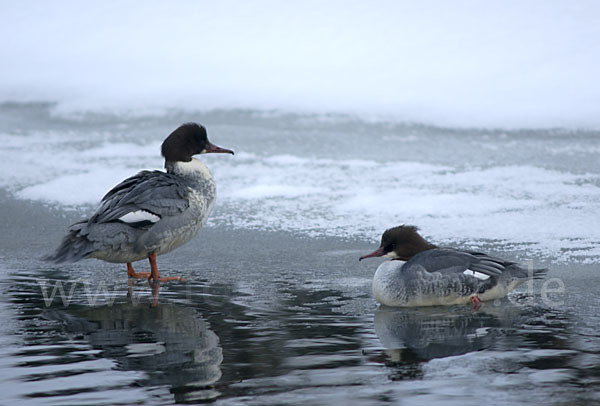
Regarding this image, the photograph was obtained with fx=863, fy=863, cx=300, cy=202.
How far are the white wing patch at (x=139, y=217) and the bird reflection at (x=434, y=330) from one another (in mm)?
1524

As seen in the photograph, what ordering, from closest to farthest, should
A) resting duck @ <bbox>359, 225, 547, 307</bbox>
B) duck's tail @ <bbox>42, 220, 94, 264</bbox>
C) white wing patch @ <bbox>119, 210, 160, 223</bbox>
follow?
resting duck @ <bbox>359, 225, 547, 307</bbox> < duck's tail @ <bbox>42, 220, 94, 264</bbox> < white wing patch @ <bbox>119, 210, 160, 223</bbox>

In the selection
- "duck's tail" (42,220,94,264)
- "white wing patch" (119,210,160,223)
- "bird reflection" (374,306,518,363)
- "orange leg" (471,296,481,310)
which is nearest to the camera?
"bird reflection" (374,306,518,363)

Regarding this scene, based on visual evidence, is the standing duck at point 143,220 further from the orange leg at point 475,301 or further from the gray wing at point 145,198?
the orange leg at point 475,301

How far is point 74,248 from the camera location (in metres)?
4.93

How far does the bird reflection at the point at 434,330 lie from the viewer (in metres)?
3.63

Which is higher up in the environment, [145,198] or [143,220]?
[145,198]

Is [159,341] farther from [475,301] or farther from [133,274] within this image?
[475,301]

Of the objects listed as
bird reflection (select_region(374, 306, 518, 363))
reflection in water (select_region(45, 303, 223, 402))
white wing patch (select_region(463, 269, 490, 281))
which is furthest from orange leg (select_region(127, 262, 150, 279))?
white wing patch (select_region(463, 269, 490, 281))

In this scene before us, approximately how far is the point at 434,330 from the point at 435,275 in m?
0.55

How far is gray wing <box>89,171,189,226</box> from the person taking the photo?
16.6ft

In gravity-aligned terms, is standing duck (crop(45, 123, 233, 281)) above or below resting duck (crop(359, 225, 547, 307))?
above

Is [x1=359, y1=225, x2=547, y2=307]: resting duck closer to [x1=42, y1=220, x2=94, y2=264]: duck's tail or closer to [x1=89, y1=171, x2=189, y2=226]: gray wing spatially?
[x1=89, y1=171, x2=189, y2=226]: gray wing

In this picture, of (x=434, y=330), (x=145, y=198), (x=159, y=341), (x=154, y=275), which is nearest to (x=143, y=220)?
(x=145, y=198)

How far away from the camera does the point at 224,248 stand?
5969mm
